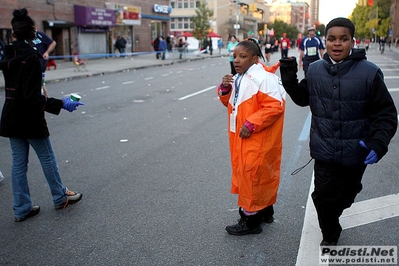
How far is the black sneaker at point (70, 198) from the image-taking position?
459 cm

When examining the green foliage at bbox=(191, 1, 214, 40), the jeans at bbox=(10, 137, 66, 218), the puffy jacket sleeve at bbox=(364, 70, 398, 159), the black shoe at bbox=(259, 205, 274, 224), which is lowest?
the black shoe at bbox=(259, 205, 274, 224)

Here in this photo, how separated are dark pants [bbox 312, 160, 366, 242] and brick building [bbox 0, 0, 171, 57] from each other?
80.5 feet

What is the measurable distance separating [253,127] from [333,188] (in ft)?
2.48

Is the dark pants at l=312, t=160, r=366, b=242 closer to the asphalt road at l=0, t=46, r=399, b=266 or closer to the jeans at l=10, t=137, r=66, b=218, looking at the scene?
the asphalt road at l=0, t=46, r=399, b=266

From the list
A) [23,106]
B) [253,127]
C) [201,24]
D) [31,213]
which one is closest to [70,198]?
[31,213]

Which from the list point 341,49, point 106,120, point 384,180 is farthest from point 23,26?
point 106,120

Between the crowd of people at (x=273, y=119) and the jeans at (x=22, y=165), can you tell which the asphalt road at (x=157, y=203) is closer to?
the jeans at (x=22, y=165)

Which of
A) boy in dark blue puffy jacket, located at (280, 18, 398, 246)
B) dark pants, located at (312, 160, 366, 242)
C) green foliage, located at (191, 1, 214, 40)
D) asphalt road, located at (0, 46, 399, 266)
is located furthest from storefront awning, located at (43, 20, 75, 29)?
dark pants, located at (312, 160, 366, 242)

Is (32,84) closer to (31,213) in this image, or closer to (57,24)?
(31,213)

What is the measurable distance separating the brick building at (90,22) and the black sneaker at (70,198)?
22.4 metres

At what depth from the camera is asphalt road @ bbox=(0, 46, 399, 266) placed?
3643mm

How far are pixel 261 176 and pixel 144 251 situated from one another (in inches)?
44.5

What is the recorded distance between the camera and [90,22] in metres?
32.2

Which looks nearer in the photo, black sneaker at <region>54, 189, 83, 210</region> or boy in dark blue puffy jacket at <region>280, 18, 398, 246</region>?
boy in dark blue puffy jacket at <region>280, 18, 398, 246</region>
